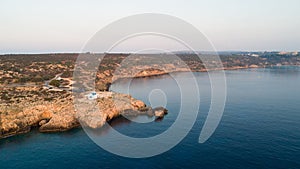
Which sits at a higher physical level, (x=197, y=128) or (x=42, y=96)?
(x=42, y=96)

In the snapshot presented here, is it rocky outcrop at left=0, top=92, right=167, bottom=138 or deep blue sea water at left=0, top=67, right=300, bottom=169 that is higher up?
rocky outcrop at left=0, top=92, right=167, bottom=138

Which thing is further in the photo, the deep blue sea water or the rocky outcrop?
the rocky outcrop

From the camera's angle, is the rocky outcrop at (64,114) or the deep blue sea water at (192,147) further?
the rocky outcrop at (64,114)

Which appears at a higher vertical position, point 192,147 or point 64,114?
point 64,114

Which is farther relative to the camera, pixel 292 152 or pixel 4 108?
pixel 4 108

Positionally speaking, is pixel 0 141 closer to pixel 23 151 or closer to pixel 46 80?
pixel 23 151

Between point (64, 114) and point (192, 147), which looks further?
point (64, 114)

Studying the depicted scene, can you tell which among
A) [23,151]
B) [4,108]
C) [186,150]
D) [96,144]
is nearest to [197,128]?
[186,150]

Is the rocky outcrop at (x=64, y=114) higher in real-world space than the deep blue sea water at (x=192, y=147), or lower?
higher
